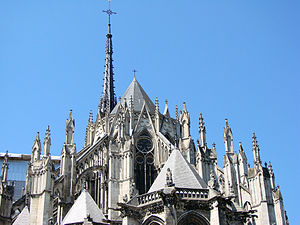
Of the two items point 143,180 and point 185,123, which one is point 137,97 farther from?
point 143,180

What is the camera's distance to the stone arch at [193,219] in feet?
64.1

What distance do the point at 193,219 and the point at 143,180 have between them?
14.8 m

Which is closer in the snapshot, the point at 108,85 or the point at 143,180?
the point at 143,180

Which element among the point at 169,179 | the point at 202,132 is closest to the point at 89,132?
the point at 202,132

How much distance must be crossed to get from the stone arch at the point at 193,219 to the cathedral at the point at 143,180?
1.7 inches

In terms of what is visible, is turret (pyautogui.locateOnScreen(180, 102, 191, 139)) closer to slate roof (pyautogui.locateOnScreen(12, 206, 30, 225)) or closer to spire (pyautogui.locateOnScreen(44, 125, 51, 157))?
spire (pyautogui.locateOnScreen(44, 125, 51, 157))

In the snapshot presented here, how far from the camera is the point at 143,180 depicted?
34.3 meters

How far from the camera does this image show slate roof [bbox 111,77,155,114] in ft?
129

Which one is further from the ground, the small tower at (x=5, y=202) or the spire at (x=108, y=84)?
the spire at (x=108, y=84)

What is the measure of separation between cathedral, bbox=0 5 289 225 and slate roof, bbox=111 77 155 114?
0.09m

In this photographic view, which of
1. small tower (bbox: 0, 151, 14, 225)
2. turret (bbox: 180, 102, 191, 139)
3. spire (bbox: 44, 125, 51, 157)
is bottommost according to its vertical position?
small tower (bbox: 0, 151, 14, 225)

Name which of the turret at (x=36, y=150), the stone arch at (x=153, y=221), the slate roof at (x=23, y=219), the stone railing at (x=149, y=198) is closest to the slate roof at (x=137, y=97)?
the turret at (x=36, y=150)

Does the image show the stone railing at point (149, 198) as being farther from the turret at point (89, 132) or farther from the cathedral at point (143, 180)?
the turret at point (89, 132)

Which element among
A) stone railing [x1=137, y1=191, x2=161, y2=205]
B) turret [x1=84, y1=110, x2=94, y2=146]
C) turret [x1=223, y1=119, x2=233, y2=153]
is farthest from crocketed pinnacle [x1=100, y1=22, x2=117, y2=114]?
stone railing [x1=137, y1=191, x2=161, y2=205]
